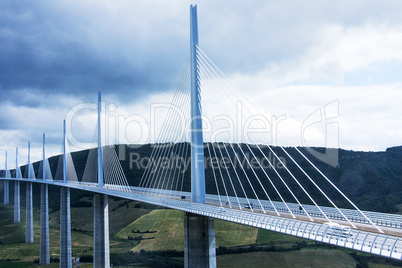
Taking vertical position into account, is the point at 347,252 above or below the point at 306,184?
below

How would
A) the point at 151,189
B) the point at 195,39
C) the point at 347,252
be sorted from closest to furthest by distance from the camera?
1. the point at 195,39
2. the point at 151,189
3. the point at 347,252

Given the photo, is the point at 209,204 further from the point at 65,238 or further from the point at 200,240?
the point at 65,238

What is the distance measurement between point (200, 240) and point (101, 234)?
15.9 m

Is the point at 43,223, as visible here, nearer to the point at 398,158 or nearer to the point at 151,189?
the point at 151,189

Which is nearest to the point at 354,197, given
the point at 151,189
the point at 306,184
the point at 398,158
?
the point at 306,184

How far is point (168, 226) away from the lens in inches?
2323

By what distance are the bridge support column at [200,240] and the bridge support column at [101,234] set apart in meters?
14.9

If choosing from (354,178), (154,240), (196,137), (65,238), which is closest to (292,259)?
(354,178)

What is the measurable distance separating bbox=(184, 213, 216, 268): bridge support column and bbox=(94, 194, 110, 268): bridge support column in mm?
14879

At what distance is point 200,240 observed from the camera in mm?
19328

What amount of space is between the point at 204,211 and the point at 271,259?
30.6m

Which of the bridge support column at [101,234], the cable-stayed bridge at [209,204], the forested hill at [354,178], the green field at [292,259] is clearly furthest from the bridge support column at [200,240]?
the forested hill at [354,178]

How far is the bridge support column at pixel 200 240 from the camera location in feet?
63.1

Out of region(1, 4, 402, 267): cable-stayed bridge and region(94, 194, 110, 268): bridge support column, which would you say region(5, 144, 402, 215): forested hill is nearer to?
region(1, 4, 402, 267): cable-stayed bridge
